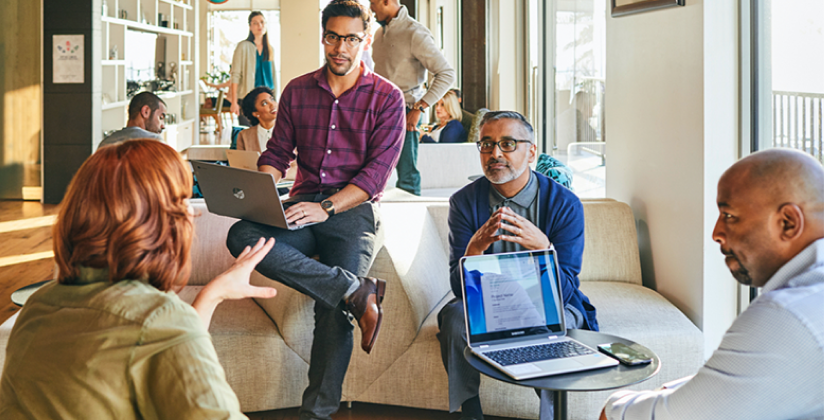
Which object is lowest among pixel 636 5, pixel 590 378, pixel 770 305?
pixel 590 378

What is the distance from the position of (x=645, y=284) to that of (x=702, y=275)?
21.7 inches

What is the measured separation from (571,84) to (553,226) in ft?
10.4

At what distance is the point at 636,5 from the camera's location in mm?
3088

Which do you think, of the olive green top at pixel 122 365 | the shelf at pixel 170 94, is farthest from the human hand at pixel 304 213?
the shelf at pixel 170 94

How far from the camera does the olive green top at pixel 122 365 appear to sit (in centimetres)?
102

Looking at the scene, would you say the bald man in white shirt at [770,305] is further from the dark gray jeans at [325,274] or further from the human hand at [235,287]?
the dark gray jeans at [325,274]

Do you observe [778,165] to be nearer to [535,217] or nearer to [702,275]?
[535,217]

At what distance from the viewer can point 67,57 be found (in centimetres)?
718

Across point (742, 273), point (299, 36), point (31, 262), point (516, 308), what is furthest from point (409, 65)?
point (299, 36)

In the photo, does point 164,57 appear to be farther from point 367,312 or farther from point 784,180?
point 784,180

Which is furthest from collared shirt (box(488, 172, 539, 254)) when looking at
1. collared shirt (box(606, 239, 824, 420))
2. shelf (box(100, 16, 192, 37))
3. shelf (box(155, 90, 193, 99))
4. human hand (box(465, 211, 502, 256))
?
shelf (box(155, 90, 193, 99))

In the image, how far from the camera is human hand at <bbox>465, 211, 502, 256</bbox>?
2.21 m

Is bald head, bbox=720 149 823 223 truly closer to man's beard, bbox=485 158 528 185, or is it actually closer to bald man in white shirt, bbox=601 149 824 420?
bald man in white shirt, bbox=601 149 824 420

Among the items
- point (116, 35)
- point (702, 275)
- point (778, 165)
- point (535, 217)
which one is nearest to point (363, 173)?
point (535, 217)
